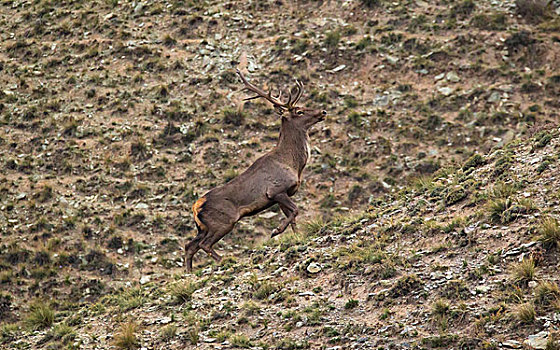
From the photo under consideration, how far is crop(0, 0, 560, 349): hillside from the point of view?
35.8 feet

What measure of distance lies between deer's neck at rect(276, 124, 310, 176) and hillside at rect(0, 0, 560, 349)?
54.9 inches

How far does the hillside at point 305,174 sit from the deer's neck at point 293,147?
139 centimetres

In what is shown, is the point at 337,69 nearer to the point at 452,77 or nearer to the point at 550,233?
the point at 452,77

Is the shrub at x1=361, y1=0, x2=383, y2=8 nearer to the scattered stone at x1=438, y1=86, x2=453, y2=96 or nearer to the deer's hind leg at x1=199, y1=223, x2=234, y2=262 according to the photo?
the scattered stone at x1=438, y1=86, x2=453, y2=96

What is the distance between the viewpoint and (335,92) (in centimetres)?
2483

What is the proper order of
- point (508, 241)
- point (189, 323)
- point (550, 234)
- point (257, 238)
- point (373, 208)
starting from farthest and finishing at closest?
point (257, 238)
point (373, 208)
point (189, 323)
point (508, 241)
point (550, 234)

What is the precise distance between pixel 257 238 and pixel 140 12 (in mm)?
13393

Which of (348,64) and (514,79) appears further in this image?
(348,64)

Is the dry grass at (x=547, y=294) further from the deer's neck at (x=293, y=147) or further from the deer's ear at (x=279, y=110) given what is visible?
the deer's ear at (x=279, y=110)

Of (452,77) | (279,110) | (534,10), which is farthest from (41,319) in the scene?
(534,10)

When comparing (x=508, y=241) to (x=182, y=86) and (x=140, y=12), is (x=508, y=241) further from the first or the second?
(x=140, y=12)

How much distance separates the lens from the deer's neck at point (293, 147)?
1506 centimetres

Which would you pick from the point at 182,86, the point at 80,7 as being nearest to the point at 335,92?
the point at 182,86

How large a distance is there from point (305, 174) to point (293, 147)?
7244 mm
